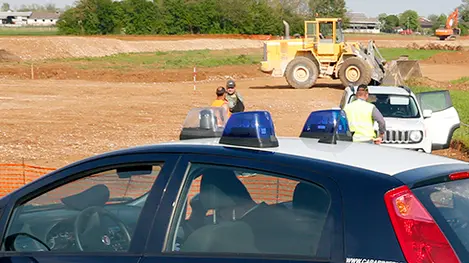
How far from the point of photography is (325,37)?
31.4 meters

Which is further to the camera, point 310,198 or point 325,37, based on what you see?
point 325,37

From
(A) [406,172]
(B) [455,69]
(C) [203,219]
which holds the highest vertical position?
(A) [406,172]

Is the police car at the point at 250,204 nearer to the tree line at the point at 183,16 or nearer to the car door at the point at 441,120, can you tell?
the car door at the point at 441,120

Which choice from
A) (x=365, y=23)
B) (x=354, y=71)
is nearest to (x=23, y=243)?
(x=354, y=71)

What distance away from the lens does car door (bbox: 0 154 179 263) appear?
369 centimetres

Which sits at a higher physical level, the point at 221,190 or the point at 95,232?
the point at 221,190

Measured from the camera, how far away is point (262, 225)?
3.43 metres

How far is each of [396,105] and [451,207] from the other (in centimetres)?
1133

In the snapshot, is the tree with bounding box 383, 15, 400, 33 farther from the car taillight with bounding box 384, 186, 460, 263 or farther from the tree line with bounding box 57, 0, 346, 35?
the car taillight with bounding box 384, 186, 460, 263

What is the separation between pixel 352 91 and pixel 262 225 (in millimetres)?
11095

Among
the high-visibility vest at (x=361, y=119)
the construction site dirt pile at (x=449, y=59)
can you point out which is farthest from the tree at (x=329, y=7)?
the high-visibility vest at (x=361, y=119)

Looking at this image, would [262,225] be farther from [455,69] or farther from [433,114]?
[455,69]

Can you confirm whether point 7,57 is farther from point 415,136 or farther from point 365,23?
point 365,23

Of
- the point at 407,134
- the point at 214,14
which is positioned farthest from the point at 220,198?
the point at 214,14
